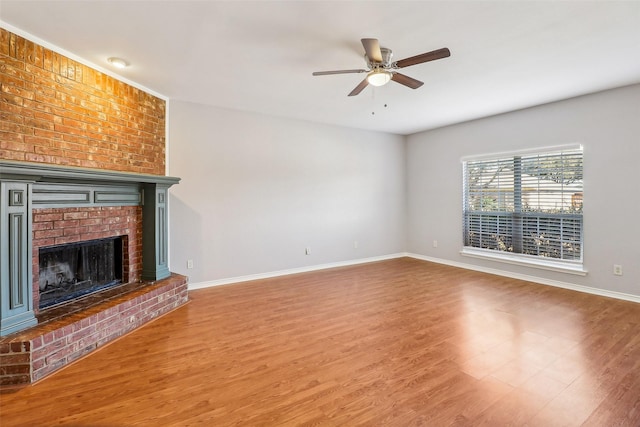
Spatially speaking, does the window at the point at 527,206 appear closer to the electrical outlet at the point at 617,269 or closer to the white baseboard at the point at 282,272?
the electrical outlet at the point at 617,269

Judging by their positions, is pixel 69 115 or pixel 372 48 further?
pixel 69 115

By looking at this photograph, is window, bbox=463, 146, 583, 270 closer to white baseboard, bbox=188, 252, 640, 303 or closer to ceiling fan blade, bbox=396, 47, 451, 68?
white baseboard, bbox=188, 252, 640, 303

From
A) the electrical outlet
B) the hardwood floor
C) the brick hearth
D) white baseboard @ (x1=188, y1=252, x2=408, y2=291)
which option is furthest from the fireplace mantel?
the electrical outlet

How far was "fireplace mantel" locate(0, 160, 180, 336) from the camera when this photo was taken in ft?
7.02

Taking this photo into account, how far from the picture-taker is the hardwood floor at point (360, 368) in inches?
69.6

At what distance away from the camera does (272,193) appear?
4891mm

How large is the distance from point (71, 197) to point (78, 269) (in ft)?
2.42

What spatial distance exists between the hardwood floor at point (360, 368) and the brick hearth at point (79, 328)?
3.9 inches

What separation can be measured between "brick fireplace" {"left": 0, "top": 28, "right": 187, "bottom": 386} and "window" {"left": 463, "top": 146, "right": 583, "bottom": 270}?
4.90 m

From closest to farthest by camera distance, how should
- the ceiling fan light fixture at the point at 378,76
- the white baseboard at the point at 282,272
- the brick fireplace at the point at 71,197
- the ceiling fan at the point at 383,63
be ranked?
1. the brick fireplace at the point at 71,197
2. the ceiling fan at the point at 383,63
3. the ceiling fan light fixture at the point at 378,76
4. the white baseboard at the point at 282,272

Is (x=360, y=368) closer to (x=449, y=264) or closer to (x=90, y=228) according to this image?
(x=90, y=228)

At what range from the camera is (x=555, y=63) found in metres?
3.05

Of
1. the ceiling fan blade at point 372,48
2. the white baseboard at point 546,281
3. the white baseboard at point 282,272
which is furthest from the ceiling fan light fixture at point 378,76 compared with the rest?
the white baseboard at point 546,281

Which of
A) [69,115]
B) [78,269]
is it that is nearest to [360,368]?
[78,269]
